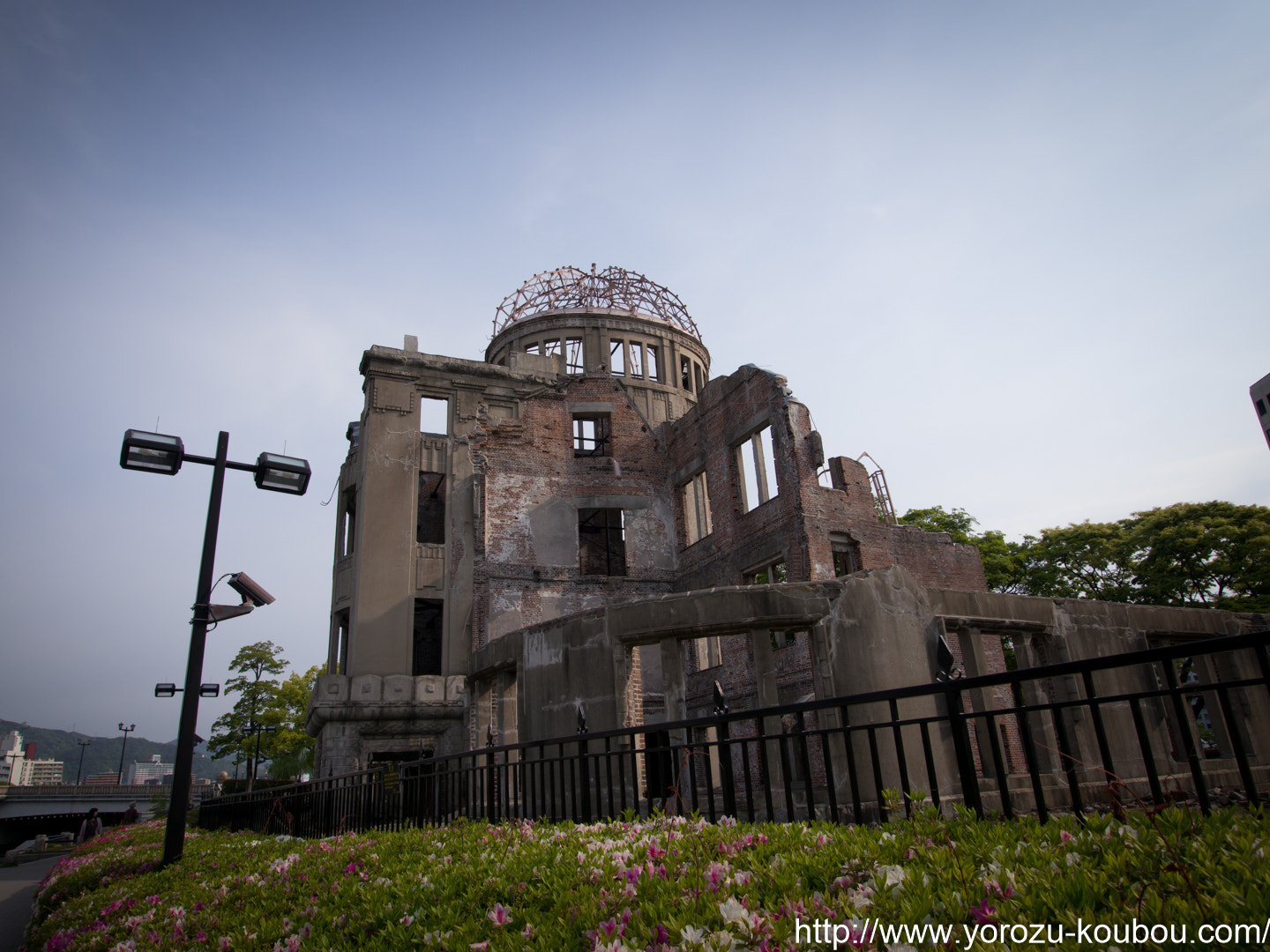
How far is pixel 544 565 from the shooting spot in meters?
24.3

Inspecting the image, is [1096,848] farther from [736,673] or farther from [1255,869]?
[736,673]

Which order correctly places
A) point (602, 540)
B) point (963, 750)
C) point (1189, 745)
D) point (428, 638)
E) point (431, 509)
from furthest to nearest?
point (428, 638)
point (431, 509)
point (602, 540)
point (963, 750)
point (1189, 745)

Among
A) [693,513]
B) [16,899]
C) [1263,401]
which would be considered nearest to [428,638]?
[693,513]

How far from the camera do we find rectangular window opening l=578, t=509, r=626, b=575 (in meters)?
28.5

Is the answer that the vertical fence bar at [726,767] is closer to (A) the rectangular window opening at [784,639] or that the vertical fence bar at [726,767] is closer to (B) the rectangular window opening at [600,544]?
(A) the rectangular window opening at [784,639]

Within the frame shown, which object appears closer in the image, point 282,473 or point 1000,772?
point 1000,772

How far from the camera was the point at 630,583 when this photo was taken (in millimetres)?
24578

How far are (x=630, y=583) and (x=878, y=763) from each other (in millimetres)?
19318

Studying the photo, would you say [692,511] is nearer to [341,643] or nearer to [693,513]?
[693,513]

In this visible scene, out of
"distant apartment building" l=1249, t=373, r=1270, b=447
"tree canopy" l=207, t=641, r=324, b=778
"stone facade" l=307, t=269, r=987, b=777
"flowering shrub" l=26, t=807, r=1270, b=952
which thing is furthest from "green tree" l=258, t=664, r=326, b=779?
"distant apartment building" l=1249, t=373, r=1270, b=447

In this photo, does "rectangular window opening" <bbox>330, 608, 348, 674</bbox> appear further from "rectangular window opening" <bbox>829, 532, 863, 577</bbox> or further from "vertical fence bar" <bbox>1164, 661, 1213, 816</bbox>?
"vertical fence bar" <bbox>1164, 661, 1213, 816</bbox>

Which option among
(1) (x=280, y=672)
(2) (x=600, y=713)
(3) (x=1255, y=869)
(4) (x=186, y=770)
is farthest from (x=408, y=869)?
(1) (x=280, y=672)

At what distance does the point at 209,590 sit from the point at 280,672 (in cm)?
3528

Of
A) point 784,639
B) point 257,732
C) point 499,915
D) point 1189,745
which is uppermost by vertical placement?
point 784,639
